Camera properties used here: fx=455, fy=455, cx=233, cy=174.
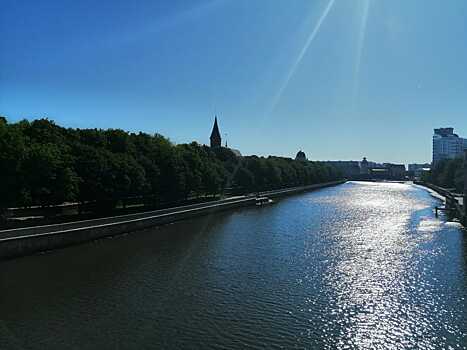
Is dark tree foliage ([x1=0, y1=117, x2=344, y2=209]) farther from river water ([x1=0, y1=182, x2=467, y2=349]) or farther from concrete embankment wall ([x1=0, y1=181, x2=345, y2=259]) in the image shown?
river water ([x1=0, y1=182, x2=467, y2=349])

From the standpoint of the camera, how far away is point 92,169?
113ft

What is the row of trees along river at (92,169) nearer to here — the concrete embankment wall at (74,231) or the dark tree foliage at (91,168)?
the dark tree foliage at (91,168)

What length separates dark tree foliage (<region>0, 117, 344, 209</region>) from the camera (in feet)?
91.9

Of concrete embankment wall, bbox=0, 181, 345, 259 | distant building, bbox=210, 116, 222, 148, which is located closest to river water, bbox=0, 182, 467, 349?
concrete embankment wall, bbox=0, 181, 345, 259

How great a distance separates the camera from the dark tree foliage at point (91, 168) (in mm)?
28000

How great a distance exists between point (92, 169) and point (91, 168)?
0.11 metres

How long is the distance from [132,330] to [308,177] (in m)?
111

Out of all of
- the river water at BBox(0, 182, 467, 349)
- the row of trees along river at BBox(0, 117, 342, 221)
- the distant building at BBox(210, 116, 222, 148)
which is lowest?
the river water at BBox(0, 182, 467, 349)

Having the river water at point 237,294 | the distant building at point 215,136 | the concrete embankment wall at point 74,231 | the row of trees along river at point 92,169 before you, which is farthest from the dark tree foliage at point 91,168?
the distant building at point 215,136

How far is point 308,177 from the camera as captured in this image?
122250mm

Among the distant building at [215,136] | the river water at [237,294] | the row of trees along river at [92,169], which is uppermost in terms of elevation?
the distant building at [215,136]

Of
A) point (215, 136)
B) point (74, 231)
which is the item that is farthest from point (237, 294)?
point (215, 136)

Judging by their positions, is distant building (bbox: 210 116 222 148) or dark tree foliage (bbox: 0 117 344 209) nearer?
dark tree foliage (bbox: 0 117 344 209)

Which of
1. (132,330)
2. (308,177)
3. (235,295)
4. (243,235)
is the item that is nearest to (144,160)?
(243,235)
